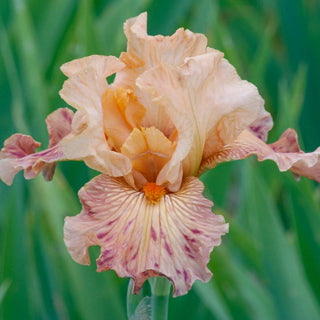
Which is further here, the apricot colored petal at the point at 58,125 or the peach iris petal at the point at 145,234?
the apricot colored petal at the point at 58,125

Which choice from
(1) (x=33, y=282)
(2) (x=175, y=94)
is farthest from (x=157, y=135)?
(1) (x=33, y=282)

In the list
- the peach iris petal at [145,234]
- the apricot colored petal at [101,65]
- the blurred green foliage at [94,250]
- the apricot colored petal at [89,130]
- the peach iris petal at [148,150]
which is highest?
the apricot colored petal at [101,65]

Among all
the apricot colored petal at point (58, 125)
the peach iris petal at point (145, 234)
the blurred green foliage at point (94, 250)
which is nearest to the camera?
the peach iris petal at point (145, 234)

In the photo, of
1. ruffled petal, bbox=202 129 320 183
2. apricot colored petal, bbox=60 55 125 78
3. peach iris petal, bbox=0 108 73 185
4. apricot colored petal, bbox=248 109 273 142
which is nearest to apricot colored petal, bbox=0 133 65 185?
peach iris petal, bbox=0 108 73 185

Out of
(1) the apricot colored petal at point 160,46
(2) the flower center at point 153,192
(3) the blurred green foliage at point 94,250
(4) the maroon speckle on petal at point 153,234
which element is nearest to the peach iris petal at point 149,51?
(1) the apricot colored petal at point 160,46

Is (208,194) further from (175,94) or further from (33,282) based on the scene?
(175,94)

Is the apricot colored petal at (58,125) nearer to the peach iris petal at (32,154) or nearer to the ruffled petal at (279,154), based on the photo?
the peach iris petal at (32,154)

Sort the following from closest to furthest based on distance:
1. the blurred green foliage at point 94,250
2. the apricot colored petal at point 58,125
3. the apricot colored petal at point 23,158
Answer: the apricot colored petal at point 23,158 → the apricot colored petal at point 58,125 → the blurred green foliage at point 94,250

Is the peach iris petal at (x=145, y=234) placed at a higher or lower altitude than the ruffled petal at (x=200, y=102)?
lower
